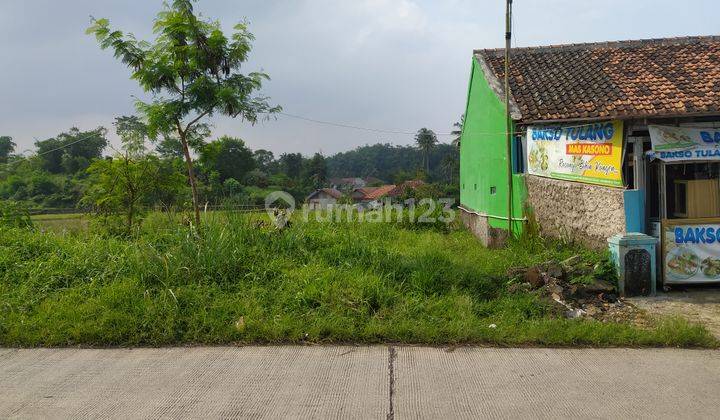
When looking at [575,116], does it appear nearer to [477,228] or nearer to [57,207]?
[477,228]

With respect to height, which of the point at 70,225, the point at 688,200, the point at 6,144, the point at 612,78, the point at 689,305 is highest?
the point at 6,144

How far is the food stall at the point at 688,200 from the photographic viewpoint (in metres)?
6.89

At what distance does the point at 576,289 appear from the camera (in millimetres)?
6289

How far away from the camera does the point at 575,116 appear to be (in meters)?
8.38

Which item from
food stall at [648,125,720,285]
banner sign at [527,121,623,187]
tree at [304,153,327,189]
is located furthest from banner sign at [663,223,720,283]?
tree at [304,153,327,189]

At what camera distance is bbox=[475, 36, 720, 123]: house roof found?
25.1 feet

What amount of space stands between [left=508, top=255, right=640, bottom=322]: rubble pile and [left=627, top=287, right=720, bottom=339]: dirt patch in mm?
259

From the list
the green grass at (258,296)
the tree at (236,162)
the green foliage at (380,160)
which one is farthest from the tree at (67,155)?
the green foliage at (380,160)

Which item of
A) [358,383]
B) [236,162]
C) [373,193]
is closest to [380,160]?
[236,162]

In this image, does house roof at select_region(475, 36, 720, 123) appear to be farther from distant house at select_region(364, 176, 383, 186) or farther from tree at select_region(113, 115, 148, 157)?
distant house at select_region(364, 176, 383, 186)

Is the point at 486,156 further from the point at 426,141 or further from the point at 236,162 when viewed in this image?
the point at 426,141

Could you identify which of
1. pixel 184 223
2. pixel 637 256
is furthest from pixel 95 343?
pixel 637 256

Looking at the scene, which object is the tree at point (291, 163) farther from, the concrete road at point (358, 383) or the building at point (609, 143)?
the concrete road at point (358, 383)

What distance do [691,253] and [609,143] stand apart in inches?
79.3
